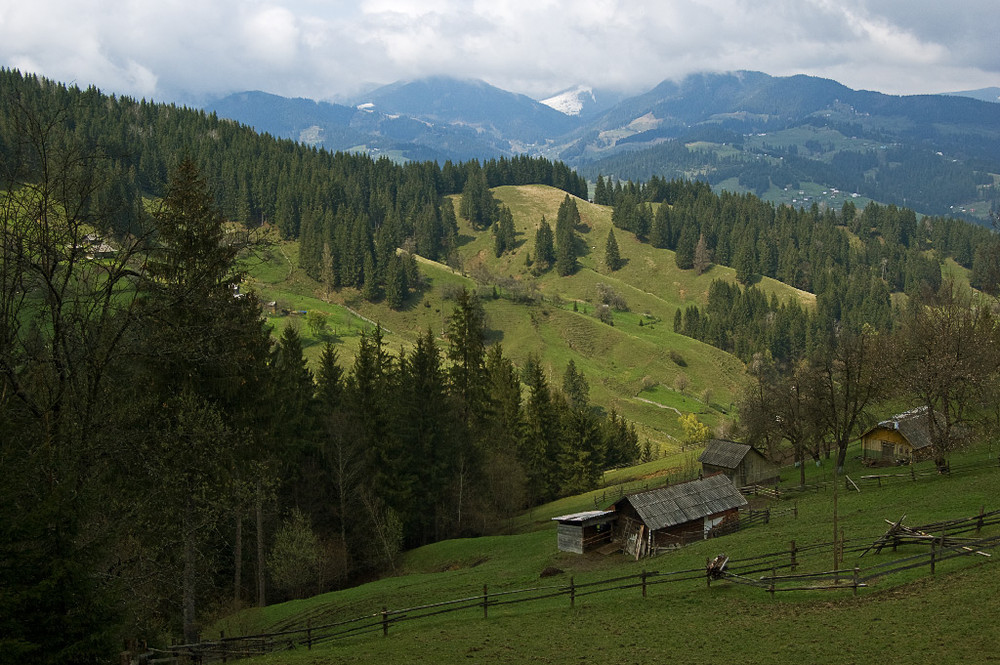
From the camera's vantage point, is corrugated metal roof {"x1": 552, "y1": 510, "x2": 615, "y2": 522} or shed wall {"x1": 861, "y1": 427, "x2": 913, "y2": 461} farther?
shed wall {"x1": 861, "y1": 427, "x2": 913, "y2": 461}

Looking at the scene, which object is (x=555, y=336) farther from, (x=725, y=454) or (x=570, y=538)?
(x=570, y=538)

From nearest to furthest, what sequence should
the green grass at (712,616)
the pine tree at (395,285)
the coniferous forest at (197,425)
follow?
the coniferous forest at (197,425)
the green grass at (712,616)
the pine tree at (395,285)

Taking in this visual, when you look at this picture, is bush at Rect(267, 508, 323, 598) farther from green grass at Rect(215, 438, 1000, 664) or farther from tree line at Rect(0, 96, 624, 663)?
green grass at Rect(215, 438, 1000, 664)

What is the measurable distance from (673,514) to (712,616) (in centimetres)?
1910

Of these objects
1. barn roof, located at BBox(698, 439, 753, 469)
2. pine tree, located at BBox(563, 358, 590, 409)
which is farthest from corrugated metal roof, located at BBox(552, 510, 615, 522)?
pine tree, located at BBox(563, 358, 590, 409)

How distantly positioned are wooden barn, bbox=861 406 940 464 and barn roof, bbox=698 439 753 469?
33.3 ft

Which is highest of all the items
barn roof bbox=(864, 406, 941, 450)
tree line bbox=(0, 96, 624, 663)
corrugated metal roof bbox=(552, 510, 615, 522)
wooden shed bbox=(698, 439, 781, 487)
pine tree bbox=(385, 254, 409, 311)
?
pine tree bbox=(385, 254, 409, 311)

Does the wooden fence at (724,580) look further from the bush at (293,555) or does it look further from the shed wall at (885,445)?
the shed wall at (885,445)

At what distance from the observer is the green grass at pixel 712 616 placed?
19.2 metres

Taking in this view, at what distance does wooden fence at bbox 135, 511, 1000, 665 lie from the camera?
23141 millimetres

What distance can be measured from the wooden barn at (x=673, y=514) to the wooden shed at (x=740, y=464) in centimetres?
1273

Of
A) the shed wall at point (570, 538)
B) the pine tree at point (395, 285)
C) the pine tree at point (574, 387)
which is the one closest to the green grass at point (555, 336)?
the pine tree at point (395, 285)

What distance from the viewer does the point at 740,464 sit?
58.0 m

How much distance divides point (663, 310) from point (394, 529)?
154 metres
